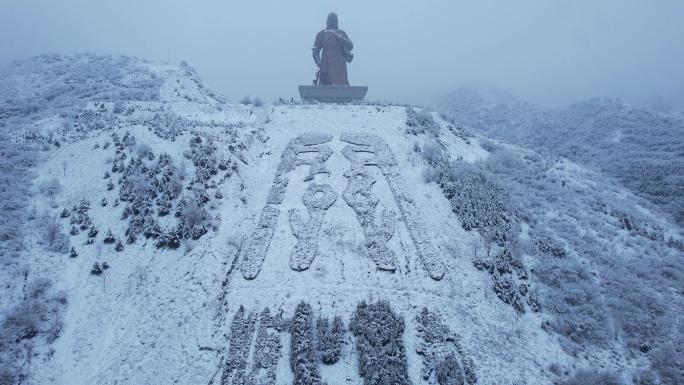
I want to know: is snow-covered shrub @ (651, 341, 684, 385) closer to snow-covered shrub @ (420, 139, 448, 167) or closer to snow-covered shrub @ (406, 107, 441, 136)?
snow-covered shrub @ (420, 139, 448, 167)

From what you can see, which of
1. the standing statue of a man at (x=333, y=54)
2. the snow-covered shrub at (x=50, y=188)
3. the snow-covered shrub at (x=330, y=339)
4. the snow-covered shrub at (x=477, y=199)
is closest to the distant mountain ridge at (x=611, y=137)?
the standing statue of a man at (x=333, y=54)

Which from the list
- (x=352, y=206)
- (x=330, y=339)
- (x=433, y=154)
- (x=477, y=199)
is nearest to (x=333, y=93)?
(x=433, y=154)

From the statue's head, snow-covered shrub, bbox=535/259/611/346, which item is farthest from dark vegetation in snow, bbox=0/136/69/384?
the statue's head

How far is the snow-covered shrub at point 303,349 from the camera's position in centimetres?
882

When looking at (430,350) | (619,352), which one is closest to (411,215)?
(430,350)

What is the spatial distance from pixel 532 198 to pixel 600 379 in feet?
32.6

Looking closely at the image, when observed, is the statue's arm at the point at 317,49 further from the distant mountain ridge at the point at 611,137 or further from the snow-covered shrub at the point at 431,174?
the snow-covered shrub at the point at 431,174

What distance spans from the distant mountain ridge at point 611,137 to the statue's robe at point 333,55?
8415mm

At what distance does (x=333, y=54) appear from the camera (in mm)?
27719

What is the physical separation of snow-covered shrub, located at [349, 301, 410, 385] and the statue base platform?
20033 millimetres

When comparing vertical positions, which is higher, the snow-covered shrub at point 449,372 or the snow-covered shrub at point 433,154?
the snow-covered shrub at point 433,154

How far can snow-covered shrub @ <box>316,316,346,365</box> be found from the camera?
30.7ft

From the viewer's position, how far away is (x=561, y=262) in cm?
1276

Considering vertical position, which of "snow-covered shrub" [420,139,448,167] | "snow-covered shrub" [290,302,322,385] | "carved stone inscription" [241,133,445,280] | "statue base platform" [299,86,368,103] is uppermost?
"statue base platform" [299,86,368,103]
